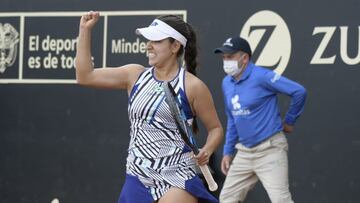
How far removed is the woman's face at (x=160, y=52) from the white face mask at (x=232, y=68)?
9.05ft

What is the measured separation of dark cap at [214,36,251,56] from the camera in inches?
318

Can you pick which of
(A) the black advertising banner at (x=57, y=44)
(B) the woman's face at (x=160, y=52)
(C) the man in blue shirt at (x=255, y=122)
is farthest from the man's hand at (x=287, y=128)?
(B) the woman's face at (x=160, y=52)

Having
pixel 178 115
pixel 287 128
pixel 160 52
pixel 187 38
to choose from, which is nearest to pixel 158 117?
pixel 178 115

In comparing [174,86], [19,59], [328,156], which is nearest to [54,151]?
[19,59]

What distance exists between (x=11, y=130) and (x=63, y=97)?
0.64 m

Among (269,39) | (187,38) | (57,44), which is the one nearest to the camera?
(187,38)

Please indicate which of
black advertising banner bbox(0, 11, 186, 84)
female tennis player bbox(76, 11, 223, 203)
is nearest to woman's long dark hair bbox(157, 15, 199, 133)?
female tennis player bbox(76, 11, 223, 203)

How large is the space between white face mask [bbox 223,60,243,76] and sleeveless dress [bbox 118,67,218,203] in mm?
2860

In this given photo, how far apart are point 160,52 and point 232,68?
9.28 ft

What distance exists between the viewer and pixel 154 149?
518 centimetres

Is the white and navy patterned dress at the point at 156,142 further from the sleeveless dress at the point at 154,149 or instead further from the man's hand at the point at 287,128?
the man's hand at the point at 287,128

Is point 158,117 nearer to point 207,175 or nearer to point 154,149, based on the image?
point 154,149

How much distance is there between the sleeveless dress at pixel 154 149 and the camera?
5152 mm

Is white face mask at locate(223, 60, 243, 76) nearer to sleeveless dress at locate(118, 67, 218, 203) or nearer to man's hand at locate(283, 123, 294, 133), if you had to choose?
man's hand at locate(283, 123, 294, 133)
